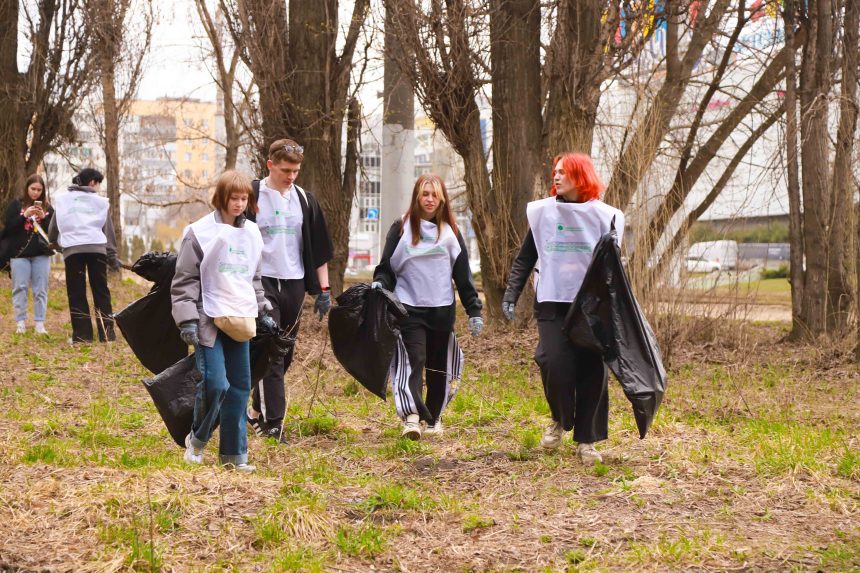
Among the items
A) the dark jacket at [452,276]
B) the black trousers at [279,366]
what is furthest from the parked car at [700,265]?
the black trousers at [279,366]

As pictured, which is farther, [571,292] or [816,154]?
[816,154]

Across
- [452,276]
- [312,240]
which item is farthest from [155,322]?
[452,276]

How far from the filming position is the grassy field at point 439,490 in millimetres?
4352

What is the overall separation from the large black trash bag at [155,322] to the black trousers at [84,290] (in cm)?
547

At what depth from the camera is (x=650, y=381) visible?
19.6ft

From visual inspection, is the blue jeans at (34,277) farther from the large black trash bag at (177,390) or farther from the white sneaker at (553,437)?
the white sneaker at (553,437)

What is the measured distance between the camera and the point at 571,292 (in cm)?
628

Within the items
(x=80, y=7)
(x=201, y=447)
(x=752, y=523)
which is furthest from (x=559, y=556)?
(x=80, y=7)

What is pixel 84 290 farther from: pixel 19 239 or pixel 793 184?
pixel 793 184

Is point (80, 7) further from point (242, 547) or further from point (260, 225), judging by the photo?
point (242, 547)

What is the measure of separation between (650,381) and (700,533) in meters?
1.36

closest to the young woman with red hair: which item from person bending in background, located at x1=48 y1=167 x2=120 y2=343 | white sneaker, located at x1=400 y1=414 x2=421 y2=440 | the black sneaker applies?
white sneaker, located at x1=400 y1=414 x2=421 y2=440

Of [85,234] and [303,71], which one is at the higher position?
[303,71]

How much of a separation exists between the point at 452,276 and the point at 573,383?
1.36 m
